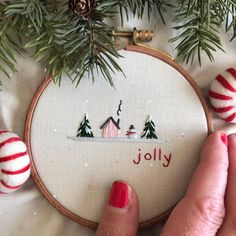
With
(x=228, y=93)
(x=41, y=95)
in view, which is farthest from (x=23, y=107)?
(x=228, y=93)

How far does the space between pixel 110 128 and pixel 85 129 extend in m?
0.03

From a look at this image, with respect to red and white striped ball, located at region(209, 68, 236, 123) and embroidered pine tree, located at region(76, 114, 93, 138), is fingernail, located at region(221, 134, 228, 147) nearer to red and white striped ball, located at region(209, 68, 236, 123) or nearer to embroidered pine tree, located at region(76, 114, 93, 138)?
red and white striped ball, located at region(209, 68, 236, 123)

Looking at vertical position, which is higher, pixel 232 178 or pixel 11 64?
pixel 11 64

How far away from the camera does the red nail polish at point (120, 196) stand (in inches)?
23.0

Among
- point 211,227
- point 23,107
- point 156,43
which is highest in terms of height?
point 156,43

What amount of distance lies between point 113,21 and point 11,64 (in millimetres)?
158

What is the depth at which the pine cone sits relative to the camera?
52 centimetres

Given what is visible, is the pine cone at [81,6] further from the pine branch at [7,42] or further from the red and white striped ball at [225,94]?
the red and white striped ball at [225,94]

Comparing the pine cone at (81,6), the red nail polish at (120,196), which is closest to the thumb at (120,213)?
the red nail polish at (120,196)

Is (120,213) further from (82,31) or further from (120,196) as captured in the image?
(82,31)

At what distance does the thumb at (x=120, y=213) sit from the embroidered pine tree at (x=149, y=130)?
0.07 metres

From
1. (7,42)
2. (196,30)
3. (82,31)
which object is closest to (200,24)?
(196,30)

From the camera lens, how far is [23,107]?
2.04 ft

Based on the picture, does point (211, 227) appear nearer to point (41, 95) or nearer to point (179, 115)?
point (179, 115)
